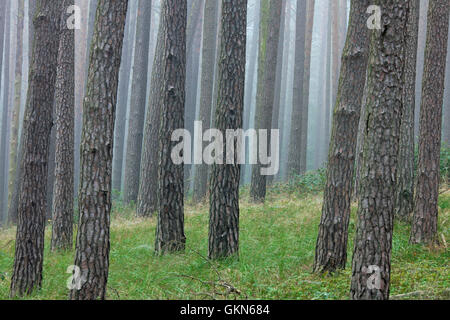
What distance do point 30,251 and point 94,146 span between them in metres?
2.11

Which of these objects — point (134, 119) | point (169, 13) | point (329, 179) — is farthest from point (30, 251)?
point (134, 119)

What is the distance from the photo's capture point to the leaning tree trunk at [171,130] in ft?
28.6

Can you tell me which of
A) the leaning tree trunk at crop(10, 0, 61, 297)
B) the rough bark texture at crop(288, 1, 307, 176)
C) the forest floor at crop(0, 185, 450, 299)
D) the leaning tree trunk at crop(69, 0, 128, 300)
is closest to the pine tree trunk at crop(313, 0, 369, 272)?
the forest floor at crop(0, 185, 450, 299)

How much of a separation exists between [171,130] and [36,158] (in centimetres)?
270

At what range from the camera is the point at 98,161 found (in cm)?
566

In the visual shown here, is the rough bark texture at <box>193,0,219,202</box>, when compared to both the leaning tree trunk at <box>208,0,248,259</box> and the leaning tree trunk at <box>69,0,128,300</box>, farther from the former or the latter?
the leaning tree trunk at <box>69,0,128,300</box>

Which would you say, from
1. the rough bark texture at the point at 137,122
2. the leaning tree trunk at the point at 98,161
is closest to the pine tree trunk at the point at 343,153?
the leaning tree trunk at the point at 98,161

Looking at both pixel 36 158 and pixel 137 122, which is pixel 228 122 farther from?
pixel 137 122

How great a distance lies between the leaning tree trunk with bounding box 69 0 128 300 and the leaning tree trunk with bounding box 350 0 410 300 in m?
2.90

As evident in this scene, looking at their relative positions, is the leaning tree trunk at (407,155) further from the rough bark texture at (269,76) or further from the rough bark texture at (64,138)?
the rough bark texture at (64,138)

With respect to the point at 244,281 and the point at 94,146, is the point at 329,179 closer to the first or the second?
the point at 244,281

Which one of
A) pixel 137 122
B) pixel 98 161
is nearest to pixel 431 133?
pixel 98 161

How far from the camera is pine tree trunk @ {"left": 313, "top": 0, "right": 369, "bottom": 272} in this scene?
6.98 m

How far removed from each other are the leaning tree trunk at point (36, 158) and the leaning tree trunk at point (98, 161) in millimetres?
1378
